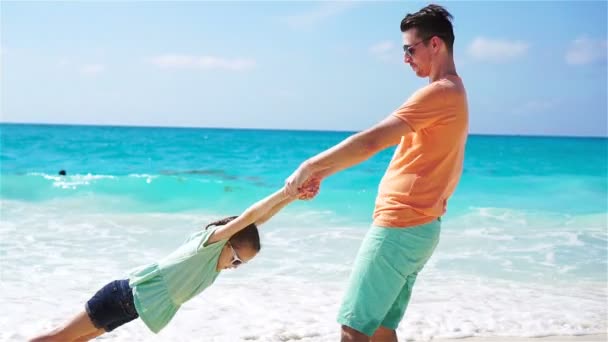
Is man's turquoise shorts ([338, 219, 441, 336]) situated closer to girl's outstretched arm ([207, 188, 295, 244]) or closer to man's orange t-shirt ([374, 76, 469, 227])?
man's orange t-shirt ([374, 76, 469, 227])

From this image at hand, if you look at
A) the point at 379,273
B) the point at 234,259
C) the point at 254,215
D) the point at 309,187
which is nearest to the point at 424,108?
the point at 309,187

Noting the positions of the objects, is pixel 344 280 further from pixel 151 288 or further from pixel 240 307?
pixel 151 288

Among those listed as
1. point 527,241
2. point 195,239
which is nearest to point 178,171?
point 527,241

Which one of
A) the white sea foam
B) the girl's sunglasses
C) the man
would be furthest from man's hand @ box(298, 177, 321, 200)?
the white sea foam

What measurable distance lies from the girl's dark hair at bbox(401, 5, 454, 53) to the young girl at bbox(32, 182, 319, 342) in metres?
0.99

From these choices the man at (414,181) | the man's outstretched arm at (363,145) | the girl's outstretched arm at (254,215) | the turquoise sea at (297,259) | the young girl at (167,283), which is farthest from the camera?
the turquoise sea at (297,259)

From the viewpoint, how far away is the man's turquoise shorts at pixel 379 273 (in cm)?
279

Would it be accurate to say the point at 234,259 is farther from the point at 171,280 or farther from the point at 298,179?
the point at 298,179

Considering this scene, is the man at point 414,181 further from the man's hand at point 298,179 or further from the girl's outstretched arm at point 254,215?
the girl's outstretched arm at point 254,215

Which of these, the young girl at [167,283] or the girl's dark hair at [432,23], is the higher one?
the girl's dark hair at [432,23]

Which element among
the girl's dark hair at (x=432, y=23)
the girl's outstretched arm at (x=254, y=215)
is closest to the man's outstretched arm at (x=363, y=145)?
the girl's outstretched arm at (x=254, y=215)

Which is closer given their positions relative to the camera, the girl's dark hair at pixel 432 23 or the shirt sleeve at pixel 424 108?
the shirt sleeve at pixel 424 108

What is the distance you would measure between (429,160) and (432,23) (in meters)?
0.56

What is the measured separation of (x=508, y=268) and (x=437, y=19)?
607 centimetres
